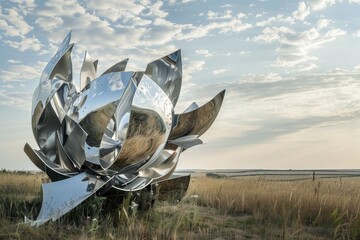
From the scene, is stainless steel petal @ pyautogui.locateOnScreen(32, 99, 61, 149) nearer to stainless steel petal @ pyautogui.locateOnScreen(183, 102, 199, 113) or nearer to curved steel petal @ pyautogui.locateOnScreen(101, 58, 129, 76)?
curved steel petal @ pyautogui.locateOnScreen(101, 58, 129, 76)

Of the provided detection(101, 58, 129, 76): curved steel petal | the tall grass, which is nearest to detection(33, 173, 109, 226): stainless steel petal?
detection(101, 58, 129, 76): curved steel petal

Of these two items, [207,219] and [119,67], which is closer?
[207,219]

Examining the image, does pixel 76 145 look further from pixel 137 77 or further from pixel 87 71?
pixel 87 71

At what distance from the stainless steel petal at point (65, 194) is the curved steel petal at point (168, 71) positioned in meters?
2.20

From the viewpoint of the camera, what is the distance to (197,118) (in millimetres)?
8523

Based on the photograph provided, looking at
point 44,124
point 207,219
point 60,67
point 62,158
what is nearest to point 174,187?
point 207,219

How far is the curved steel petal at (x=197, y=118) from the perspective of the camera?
8.42m

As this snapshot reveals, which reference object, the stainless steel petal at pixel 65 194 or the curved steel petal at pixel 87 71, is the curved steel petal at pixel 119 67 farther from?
the stainless steel petal at pixel 65 194

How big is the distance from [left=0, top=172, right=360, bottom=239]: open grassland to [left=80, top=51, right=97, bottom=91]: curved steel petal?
7.88 ft

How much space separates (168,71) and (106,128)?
1.69m

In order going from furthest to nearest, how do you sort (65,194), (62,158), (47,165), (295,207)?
(295,207), (62,158), (47,165), (65,194)

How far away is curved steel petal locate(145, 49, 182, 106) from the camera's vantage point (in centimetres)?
844

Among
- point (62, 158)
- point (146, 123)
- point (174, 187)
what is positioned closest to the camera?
point (146, 123)

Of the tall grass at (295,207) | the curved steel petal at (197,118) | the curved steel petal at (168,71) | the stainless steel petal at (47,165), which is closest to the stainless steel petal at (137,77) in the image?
the curved steel petal at (168,71)
